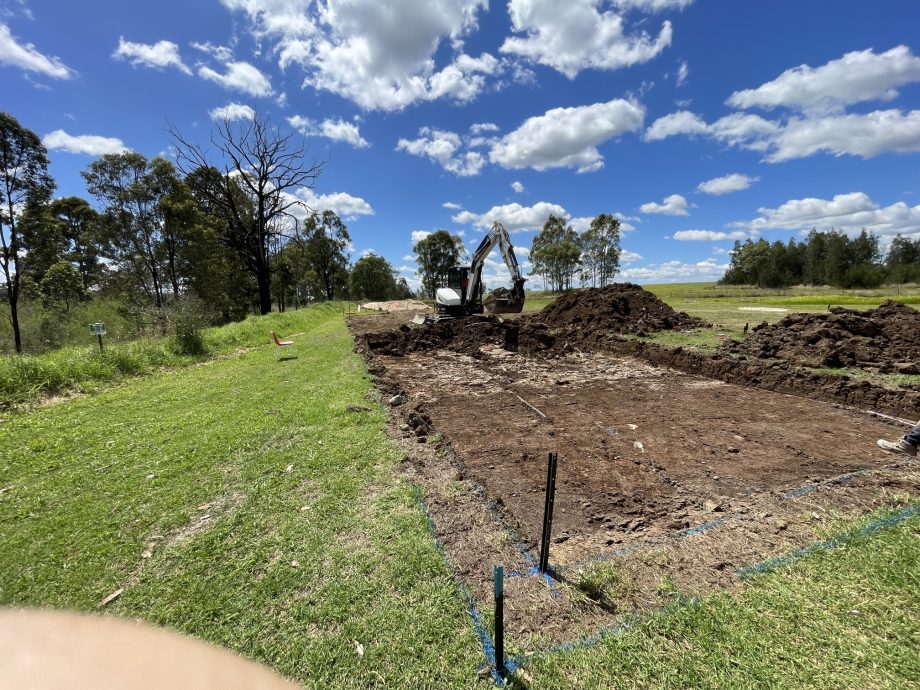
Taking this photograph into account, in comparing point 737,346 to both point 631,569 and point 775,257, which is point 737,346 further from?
point 775,257

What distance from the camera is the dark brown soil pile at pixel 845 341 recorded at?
7.85 meters

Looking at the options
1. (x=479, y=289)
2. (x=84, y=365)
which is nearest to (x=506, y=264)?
(x=479, y=289)

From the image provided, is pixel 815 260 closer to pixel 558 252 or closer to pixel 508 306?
pixel 558 252

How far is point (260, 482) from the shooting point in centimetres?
374

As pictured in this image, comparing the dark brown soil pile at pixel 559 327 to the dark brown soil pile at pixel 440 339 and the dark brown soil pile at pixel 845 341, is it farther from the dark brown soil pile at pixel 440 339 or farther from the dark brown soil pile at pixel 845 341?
the dark brown soil pile at pixel 845 341

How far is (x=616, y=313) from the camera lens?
1561cm

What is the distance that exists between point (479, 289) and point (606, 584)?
47.0 feet

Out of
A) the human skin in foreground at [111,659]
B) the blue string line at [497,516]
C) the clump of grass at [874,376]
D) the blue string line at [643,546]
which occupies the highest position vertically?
the clump of grass at [874,376]

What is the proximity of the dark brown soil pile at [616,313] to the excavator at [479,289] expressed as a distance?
342 cm

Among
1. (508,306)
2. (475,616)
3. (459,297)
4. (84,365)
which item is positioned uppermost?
(459,297)

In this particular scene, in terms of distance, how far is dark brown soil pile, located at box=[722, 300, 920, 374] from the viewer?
7848 millimetres

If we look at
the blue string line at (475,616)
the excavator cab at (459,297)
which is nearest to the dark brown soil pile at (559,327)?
the excavator cab at (459,297)

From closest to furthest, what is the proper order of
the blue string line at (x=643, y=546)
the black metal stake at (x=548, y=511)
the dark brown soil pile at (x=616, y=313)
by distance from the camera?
the black metal stake at (x=548, y=511)
the blue string line at (x=643, y=546)
the dark brown soil pile at (x=616, y=313)

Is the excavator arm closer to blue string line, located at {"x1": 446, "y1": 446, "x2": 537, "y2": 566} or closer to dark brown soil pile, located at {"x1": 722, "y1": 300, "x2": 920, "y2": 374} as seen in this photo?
dark brown soil pile, located at {"x1": 722, "y1": 300, "x2": 920, "y2": 374}
